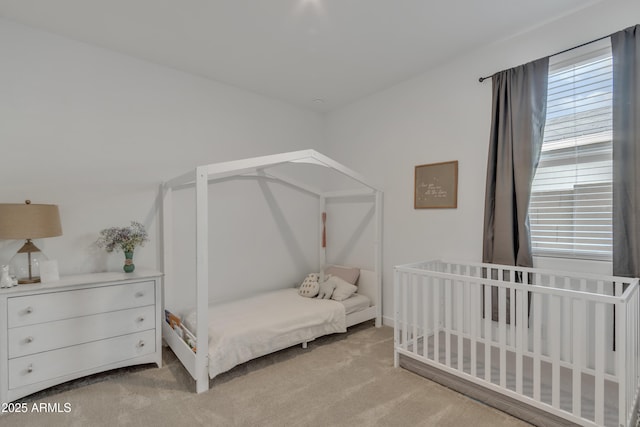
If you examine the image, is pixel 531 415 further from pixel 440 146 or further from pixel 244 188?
pixel 244 188

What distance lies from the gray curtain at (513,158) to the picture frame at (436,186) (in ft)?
1.20

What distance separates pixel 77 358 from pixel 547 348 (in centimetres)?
333

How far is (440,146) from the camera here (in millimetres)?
3031

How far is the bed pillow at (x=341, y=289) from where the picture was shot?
328 cm

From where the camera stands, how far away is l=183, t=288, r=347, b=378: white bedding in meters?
2.32

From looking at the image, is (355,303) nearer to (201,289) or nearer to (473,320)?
(473,320)

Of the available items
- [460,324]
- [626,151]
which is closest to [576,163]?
[626,151]

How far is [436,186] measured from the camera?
304 centimetres

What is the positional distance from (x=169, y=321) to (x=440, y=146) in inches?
114

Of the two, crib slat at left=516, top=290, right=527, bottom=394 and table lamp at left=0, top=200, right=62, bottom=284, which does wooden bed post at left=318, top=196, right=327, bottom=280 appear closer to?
crib slat at left=516, top=290, right=527, bottom=394

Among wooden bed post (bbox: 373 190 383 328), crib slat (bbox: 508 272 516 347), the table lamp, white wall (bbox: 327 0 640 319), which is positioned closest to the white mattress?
wooden bed post (bbox: 373 190 383 328)

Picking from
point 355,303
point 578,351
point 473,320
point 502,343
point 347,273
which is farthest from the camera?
point 347,273

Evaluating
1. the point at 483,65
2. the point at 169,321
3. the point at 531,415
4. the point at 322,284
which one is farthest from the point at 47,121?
the point at 531,415

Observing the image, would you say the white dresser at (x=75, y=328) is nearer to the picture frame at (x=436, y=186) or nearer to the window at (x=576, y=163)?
the picture frame at (x=436, y=186)
